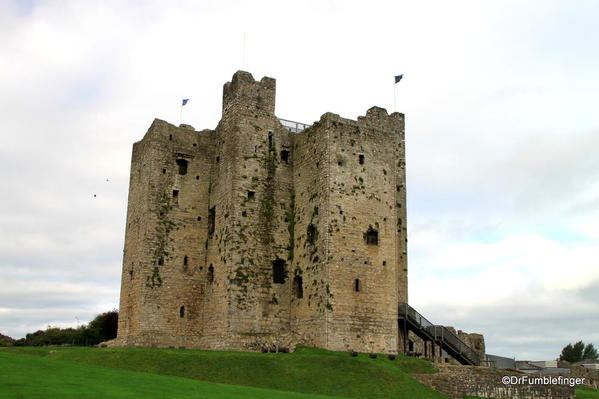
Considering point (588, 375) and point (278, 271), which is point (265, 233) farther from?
point (588, 375)

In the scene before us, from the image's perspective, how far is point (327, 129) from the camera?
38.8m

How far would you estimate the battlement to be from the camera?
41406mm

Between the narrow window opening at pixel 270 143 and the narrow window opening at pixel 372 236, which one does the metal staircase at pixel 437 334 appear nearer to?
the narrow window opening at pixel 372 236

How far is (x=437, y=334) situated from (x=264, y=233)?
11.4 m

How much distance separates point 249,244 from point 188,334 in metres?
6.66

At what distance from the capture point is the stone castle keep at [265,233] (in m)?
36.9

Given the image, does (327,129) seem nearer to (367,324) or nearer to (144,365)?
(367,324)

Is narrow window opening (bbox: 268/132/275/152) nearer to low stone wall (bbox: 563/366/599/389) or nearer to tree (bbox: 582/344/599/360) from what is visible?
low stone wall (bbox: 563/366/599/389)

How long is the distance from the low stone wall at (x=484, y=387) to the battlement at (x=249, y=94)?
1860 centimetres

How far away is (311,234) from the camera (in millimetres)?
38469

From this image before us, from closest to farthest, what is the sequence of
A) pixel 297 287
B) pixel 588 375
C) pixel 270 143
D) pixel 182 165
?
pixel 297 287
pixel 270 143
pixel 182 165
pixel 588 375

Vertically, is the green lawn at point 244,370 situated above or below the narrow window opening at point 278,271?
below

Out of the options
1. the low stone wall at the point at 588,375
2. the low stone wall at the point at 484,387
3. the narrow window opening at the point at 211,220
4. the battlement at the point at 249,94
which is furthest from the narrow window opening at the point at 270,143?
the low stone wall at the point at 588,375

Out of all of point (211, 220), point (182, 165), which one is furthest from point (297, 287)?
point (182, 165)
